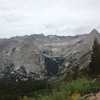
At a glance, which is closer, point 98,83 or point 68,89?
point 68,89

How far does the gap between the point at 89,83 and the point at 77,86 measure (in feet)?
5.71

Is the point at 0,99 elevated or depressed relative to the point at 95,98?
depressed

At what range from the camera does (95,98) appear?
2272 cm

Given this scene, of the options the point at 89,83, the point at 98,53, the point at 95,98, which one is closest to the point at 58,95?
the point at 95,98

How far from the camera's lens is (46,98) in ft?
80.0

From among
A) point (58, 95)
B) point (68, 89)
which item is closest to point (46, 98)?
point (58, 95)

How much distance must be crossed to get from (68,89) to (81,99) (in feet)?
13.0

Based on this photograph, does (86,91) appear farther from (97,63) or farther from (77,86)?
(97,63)

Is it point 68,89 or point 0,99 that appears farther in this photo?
point 0,99

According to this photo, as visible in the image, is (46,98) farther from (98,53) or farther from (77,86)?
(98,53)

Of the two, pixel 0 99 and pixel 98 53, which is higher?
pixel 98 53

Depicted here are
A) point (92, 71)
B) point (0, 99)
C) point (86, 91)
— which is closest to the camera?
point (86, 91)

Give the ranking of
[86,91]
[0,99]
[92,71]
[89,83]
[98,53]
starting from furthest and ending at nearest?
[0,99] → [98,53] → [92,71] → [89,83] → [86,91]

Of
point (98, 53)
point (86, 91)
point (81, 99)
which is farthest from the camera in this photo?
point (98, 53)
